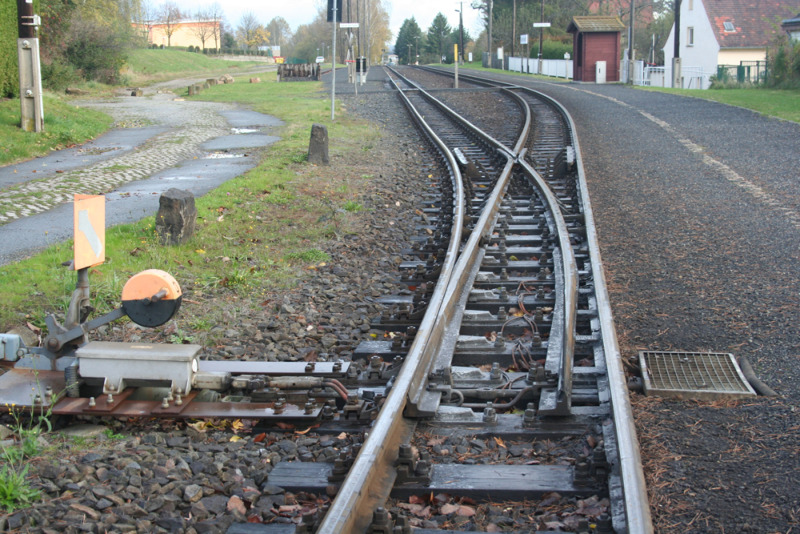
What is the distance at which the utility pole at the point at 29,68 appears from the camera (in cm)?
1541

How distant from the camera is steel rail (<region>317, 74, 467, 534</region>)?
2.81 metres

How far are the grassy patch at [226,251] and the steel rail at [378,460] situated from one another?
1.73 m

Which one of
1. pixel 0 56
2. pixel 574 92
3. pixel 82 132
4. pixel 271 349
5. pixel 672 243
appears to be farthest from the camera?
pixel 574 92

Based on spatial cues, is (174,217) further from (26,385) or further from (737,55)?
(737,55)

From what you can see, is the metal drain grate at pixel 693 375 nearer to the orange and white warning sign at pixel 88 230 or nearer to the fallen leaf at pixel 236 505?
the fallen leaf at pixel 236 505

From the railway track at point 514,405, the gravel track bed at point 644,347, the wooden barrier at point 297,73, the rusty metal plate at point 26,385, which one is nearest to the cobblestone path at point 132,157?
the gravel track bed at point 644,347

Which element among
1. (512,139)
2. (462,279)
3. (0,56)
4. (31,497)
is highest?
(0,56)

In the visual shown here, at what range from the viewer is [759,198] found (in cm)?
930

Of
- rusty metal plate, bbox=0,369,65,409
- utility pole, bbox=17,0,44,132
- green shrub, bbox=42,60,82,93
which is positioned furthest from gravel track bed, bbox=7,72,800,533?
green shrub, bbox=42,60,82,93

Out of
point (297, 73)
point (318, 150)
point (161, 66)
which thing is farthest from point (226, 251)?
point (161, 66)

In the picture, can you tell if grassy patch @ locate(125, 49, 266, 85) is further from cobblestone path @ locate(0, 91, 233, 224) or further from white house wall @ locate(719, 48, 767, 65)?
white house wall @ locate(719, 48, 767, 65)

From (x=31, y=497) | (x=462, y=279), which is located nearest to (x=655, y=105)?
(x=462, y=279)

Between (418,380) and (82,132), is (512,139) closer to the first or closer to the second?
(82,132)

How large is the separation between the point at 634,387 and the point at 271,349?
2224mm
